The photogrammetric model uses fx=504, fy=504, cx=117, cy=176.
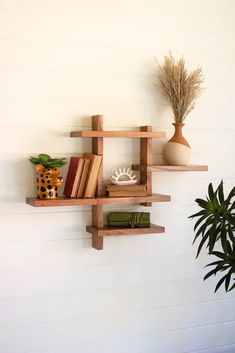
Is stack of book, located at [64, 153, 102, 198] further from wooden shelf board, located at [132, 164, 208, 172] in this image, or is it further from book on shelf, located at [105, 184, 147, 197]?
wooden shelf board, located at [132, 164, 208, 172]

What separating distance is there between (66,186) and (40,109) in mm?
436

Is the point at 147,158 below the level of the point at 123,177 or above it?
above

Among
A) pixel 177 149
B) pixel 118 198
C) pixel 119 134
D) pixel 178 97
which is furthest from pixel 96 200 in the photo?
pixel 178 97

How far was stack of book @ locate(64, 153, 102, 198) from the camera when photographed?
2641mm

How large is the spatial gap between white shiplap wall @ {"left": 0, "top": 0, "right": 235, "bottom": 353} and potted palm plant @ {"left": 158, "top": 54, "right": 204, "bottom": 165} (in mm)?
108

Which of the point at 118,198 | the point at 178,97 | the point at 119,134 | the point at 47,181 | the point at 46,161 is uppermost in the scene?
the point at 178,97

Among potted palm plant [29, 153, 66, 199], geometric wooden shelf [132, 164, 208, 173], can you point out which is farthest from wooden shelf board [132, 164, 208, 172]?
potted palm plant [29, 153, 66, 199]

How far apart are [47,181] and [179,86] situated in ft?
3.02

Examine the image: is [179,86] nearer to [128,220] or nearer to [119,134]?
[119,134]

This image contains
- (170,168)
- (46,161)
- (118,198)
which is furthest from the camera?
(170,168)

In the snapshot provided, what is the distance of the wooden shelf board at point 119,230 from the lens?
271 cm

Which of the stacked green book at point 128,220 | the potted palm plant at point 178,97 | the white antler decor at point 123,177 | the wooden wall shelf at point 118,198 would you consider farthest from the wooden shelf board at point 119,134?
the stacked green book at point 128,220

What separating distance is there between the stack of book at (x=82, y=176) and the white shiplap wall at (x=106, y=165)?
152 millimetres

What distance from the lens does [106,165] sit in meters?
2.87
